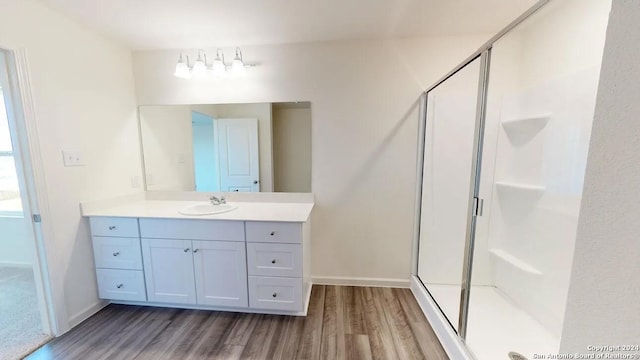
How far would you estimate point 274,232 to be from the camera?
1861 millimetres

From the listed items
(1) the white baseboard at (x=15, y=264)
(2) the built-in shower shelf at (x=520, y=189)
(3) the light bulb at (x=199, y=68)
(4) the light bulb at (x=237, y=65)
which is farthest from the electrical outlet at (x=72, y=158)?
(2) the built-in shower shelf at (x=520, y=189)

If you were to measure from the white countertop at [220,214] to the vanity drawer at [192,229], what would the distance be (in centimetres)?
4

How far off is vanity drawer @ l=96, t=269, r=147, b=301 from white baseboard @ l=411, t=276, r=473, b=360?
2328 millimetres

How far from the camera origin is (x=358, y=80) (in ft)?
7.41

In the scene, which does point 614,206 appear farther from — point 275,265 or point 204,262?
point 204,262

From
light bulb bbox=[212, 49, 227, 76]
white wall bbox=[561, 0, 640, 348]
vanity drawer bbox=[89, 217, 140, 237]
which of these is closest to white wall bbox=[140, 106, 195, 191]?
light bulb bbox=[212, 49, 227, 76]

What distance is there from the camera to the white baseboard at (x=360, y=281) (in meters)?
2.44

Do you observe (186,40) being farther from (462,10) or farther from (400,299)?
(400,299)

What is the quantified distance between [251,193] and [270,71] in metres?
1.19

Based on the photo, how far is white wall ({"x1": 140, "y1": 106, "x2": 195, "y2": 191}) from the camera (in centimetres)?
249

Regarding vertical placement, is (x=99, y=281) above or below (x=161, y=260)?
below

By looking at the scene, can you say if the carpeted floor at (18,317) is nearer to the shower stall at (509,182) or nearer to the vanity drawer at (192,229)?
the vanity drawer at (192,229)

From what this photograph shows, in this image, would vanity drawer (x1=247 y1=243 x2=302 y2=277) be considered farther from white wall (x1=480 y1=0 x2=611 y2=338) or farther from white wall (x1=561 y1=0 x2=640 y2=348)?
white wall (x1=480 y1=0 x2=611 y2=338)

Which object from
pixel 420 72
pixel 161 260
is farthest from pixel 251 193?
pixel 420 72
